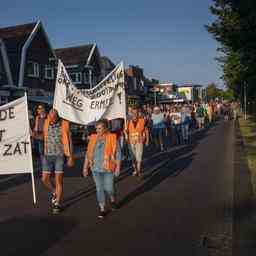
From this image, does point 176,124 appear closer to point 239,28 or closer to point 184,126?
point 184,126

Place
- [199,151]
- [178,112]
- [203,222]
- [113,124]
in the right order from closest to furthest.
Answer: [203,222] → [113,124] → [199,151] → [178,112]

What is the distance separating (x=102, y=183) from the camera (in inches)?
286

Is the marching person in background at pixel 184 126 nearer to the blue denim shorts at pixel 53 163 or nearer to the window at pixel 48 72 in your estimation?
the blue denim shorts at pixel 53 163

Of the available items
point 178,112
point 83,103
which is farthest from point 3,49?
→ point 83,103

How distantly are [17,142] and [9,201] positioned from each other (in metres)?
1.09

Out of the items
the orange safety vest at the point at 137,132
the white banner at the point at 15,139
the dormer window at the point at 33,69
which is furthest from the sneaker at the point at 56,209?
the dormer window at the point at 33,69

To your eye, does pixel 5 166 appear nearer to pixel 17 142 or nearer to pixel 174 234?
pixel 17 142

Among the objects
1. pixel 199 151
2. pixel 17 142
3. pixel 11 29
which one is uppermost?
pixel 11 29

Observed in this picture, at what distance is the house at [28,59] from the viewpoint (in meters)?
31.7

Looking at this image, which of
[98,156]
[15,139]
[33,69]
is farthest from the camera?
[33,69]

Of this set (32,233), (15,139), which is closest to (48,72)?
(15,139)

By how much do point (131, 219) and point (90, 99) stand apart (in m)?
3.44

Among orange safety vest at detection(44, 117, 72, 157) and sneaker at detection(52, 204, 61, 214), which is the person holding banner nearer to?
orange safety vest at detection(44, 117, 72, 157)

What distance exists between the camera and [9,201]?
852 centimetres
